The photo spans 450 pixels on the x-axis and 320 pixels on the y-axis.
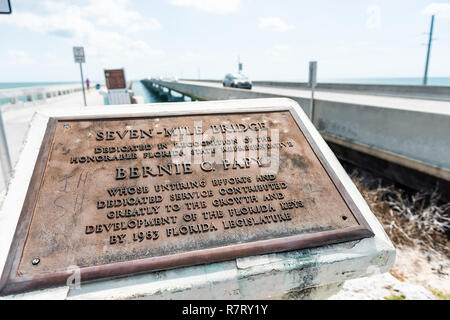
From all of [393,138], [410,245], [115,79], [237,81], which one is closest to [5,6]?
[393,138]

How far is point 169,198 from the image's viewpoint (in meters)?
2.30

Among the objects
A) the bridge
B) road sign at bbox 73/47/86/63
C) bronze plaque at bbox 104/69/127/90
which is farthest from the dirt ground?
road sign at bbox 73/47/86/63

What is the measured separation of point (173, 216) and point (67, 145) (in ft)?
4.01

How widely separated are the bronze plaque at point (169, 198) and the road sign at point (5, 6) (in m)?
1.38

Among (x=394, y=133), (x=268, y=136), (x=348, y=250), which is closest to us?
(x=348, y=250)

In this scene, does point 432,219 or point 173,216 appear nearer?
point 173,216

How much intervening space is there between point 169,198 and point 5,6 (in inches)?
108

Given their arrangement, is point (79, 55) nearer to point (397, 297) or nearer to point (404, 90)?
point (397, 297)

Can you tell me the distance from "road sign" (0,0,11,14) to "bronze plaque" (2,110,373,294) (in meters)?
1.38

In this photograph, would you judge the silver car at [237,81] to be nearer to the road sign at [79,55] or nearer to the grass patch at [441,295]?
the road sign at [79,55]

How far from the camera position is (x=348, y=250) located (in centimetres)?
217

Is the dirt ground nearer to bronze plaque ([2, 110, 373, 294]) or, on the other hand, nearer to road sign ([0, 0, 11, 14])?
bronze plaque ([2, 110, 373, 294])

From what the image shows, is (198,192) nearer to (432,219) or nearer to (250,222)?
(250,222)
